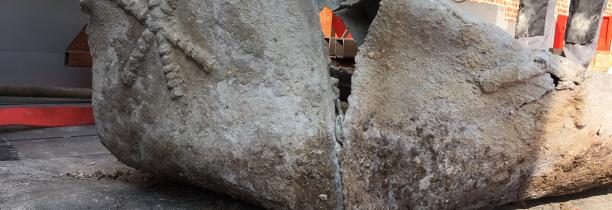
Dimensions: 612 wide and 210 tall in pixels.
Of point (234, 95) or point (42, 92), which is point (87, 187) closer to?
point (234, 95)

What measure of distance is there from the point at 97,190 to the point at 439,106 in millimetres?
1151

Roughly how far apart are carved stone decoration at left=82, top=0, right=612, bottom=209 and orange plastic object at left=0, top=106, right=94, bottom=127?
2.20 m

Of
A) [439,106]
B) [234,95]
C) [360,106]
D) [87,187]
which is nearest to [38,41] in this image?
[87,187]

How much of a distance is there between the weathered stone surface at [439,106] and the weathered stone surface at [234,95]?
105 mm

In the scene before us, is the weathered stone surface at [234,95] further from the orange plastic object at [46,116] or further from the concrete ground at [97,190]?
the orange plastic object at [46,116]

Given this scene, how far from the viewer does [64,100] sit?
4152 mm

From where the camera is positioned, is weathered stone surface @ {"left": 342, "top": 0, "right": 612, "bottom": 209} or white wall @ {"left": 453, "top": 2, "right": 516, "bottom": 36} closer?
weathered stone surface @ {"left": 342, "top": 0, "right": 612, "bottom": 209}

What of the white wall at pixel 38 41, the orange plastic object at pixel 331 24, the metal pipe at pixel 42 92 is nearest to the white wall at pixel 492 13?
the orange plastic object at pixel 331 24

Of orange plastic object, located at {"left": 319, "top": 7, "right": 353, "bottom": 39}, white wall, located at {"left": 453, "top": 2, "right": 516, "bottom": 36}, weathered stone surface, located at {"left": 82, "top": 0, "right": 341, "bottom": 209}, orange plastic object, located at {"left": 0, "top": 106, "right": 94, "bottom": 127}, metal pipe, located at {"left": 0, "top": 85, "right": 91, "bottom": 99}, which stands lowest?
orange plastic object, located at {"left": 0, "top": 106, "right": 94, "bottom": 127}

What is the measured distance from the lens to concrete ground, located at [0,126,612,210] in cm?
183

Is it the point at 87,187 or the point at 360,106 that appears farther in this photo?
the point at 87,187

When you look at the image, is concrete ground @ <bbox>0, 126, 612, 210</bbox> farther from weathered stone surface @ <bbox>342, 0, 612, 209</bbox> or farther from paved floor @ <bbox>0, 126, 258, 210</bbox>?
weathered stone surface @ <bbox>342, 0, 612, 209</bbox>

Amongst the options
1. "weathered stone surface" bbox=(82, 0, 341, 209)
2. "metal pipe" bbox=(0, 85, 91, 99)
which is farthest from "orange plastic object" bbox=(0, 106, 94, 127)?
"weathered stone surface" bbox=(82, 0, 341, 209)

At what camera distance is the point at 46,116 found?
371 centimetres
